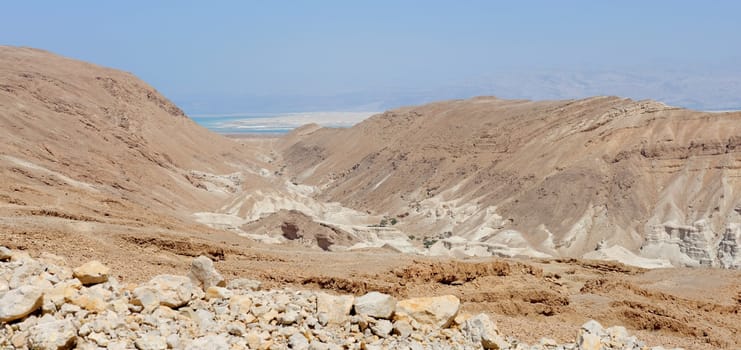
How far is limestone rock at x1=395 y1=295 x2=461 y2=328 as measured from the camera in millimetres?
8273

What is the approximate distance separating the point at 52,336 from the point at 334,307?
2.91m

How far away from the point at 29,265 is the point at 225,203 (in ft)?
132

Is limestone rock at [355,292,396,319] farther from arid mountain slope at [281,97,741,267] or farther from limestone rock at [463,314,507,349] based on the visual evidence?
arid mountain slope at [281,97,741,267]

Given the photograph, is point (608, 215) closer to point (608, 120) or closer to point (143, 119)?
point (608, 120)

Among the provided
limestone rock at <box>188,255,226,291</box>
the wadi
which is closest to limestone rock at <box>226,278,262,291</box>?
the wadi

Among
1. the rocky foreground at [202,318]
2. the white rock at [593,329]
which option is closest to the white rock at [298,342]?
the rocky foreground at [202,318]

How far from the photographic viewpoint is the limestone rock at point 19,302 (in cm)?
674

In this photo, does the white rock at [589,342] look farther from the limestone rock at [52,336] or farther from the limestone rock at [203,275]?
the limestone rock at [52,336]

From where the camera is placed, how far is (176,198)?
1804 inches

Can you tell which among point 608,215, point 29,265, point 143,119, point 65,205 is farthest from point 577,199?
point 143,119

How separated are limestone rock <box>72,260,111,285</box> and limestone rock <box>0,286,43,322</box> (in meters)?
0.99

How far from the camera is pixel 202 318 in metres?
7.54

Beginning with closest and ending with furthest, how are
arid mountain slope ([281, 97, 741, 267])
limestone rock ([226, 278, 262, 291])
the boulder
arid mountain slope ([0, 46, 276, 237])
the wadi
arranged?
the wadi < the boulder < limestone rock ([226, 278, 262, 291]) < arid mountain slope ([0, 46, 276, 237]) < arid mountain slope ([281, 97, 741, 267])

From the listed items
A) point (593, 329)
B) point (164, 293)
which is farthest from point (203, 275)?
point (593, 329)
